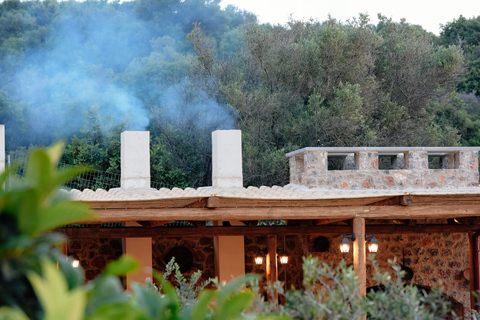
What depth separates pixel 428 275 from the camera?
32.3 feet

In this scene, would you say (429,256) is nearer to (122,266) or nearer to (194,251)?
(194,251)

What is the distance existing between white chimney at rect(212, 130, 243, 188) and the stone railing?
1301 millimetres

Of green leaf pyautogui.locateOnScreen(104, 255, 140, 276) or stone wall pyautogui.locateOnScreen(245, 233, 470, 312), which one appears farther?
stone wall pyautogui.locateOnScreen(245, 233, 470, 312)

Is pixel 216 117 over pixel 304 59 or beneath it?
beneath

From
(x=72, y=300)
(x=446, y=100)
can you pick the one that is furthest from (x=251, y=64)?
(x=72, y=300)

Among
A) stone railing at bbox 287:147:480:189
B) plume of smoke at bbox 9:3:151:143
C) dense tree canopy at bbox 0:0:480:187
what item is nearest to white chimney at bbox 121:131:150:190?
stone railing at bbox 287:147:480:189

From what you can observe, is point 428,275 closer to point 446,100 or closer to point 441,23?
point 446,100

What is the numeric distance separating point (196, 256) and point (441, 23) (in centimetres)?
2004

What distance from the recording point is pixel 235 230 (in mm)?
8242

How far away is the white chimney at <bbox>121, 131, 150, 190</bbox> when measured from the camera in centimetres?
888

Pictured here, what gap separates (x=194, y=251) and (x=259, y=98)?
268 inches

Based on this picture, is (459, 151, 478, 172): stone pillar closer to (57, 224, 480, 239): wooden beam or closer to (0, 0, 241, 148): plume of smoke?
(57, 224, 480, 239): wooden beam

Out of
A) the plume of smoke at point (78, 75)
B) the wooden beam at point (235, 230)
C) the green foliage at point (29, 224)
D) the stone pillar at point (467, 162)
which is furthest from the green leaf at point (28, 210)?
the plume of smoke at point (78, 75)

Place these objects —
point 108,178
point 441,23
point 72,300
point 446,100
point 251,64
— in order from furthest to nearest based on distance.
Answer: point 441,23
point 446,100
point 251,64
point 108,178
point 72,300
